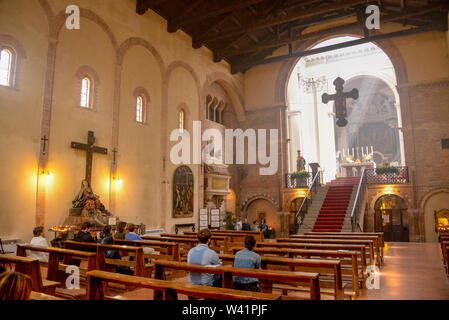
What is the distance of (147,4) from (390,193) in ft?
48.0

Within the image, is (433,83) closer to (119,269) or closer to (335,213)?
(335,213)

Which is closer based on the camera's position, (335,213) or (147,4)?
(147,4)

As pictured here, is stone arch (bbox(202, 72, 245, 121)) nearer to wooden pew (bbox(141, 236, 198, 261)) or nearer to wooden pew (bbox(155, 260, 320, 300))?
wooden pew (bbox(141, 236, 198, 261))

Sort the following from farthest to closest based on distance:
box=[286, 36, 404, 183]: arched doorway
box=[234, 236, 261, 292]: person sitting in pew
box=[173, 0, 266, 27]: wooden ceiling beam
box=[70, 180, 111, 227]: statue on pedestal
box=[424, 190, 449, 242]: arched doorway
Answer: box=[286, 36, 404, 183]: arched doorway
box=[424, 190, 449, 242]: arched doorway
box=[173, 0, 266, 27]: wooden ceiling beam
box=[70, 180, 111, 227]: statue on pedestal
box=[234, 236, 261, 292]: person sitting in pew

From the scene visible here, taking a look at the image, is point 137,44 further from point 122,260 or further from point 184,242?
point 122,260

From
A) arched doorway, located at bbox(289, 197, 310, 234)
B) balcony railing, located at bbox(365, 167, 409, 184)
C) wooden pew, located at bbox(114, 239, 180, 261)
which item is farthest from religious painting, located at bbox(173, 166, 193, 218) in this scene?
balcony railing, located at bbox(365, 167, 409, 184)

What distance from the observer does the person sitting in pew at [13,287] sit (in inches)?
77.0

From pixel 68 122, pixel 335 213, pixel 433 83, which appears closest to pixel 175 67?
pixel 68 122

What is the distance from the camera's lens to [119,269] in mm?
6332

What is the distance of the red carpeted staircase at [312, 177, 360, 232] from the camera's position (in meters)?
14.8

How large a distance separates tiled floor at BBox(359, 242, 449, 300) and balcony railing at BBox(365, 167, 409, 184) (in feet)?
20.9

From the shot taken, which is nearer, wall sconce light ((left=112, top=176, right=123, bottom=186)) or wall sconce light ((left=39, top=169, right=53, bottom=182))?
wall sconce light ((left=39, top=169, right=53, bottom=182))

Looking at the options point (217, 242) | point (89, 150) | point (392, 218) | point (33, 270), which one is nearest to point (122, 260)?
point (33, 270)

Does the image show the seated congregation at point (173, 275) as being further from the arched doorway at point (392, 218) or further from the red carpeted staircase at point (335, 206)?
the arched doorway at point (392, 218)
